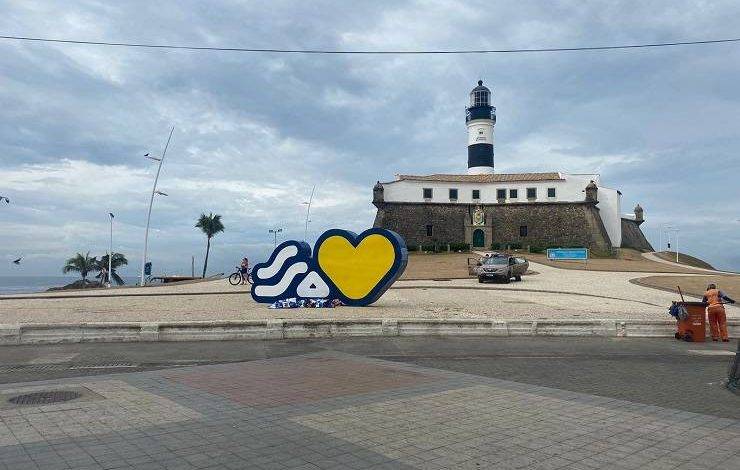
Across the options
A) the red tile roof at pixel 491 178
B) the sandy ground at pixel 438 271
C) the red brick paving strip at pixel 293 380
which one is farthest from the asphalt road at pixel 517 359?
the red tile roof at pixel 491 178

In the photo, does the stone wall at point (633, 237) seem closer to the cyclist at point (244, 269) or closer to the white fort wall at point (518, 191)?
the white fort wall at point (518, 191)

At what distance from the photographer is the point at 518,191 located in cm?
7450

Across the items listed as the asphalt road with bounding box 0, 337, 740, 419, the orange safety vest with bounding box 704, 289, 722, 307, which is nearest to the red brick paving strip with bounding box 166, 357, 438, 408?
the asphalt road with bounding box 0, 337, 740, 419

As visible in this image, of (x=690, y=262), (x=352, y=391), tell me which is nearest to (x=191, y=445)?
(x=352, y=391)

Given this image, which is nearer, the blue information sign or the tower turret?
the blue information sign

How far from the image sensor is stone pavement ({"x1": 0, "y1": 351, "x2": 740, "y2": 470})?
16.1 ft

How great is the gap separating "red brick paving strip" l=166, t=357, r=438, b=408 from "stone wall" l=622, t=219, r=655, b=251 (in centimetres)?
7525

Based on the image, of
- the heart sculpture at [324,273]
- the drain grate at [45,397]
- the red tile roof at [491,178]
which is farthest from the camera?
the red tile roof at [491,178]

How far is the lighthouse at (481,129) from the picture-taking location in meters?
82.6

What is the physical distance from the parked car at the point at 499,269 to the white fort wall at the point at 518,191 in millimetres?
39876

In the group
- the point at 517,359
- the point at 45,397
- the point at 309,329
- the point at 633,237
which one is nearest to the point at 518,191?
the point at 633,237

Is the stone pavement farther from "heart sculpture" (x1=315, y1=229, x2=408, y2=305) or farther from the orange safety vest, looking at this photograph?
"heart sculpture" (x1=315, y1=229, x2=408, y2=305)

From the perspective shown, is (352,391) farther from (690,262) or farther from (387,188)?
(690,262)

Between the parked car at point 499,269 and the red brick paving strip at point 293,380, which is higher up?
the parked car at point 499,269
